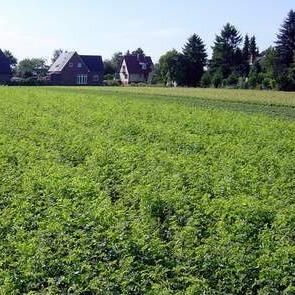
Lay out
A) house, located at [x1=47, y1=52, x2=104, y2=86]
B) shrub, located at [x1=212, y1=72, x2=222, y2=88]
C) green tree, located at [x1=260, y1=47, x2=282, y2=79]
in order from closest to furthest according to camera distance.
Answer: green tree, located at [x1=260, y1=47, x2=282, y2=79] → shrub, located at [x1=212, y1=72, x2=222, y2=88] → house, located at [x1=47, y1=52, x2=104, y2=86]

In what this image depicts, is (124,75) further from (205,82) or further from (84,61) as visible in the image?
(205,82)

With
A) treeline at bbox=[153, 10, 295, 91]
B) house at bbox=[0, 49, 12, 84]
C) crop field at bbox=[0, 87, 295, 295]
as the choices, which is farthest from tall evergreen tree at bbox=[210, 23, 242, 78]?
crop field at bbox=[0, 87, 295, 295]

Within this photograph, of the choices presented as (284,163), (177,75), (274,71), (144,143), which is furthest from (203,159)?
(177,75)

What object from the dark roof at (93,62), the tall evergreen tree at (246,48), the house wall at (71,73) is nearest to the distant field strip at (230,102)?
the house wall at (71,73)

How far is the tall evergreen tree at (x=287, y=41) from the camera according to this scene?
243ft

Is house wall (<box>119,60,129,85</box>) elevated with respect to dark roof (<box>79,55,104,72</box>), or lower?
lower

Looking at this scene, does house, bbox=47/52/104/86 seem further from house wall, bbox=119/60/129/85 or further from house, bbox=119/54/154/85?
house, bbox=119/54/154/85

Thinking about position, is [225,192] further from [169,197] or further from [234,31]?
[234,31]

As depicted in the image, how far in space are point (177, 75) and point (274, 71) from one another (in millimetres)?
20335

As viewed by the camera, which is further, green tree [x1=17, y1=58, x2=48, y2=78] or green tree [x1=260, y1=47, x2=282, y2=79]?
green tree [x1=17, y1=58, x2=48, y2=78]

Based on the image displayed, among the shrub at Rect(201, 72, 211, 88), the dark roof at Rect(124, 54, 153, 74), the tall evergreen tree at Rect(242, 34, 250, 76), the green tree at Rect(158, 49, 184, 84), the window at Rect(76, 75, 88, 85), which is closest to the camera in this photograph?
the shrub at Rect(201, 72, 211, 88)

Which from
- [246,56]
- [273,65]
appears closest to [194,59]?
[246,56]

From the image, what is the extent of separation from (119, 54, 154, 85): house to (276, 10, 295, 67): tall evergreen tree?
35.9 m

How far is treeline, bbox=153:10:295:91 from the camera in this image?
2859 inches
